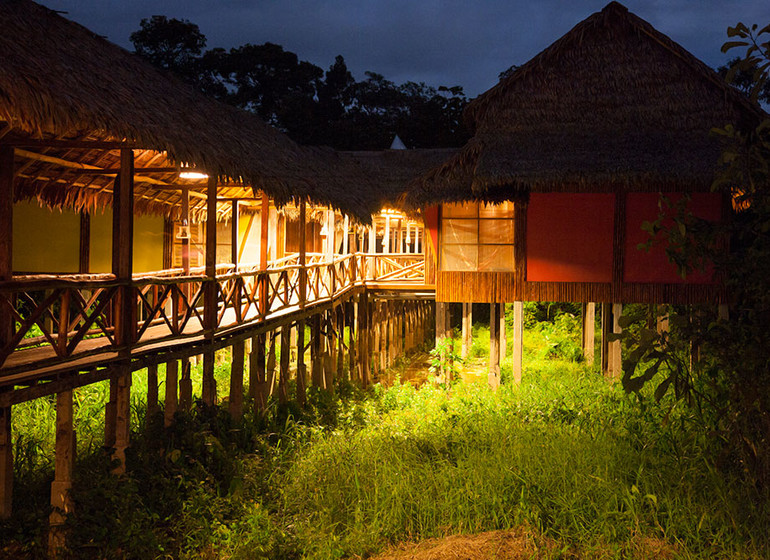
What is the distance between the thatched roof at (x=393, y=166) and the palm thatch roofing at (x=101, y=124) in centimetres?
699

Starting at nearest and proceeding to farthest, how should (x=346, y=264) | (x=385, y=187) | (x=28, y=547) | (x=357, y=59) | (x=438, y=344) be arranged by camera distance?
(x=28, y=547) → (x=438, y=344) → (x=346, y=264) → (x=385, y=187) → (x=357, y=59)

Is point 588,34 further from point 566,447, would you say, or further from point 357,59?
point 357,59

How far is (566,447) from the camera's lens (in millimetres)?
7629

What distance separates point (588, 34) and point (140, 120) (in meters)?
9.07

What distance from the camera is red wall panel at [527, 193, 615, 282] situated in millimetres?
11703

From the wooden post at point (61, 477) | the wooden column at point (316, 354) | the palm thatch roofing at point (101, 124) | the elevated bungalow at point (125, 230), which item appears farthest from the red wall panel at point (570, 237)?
the wooden post at point (61, 477)

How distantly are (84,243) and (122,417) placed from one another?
23.8 feet

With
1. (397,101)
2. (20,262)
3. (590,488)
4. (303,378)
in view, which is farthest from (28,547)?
(397,101)

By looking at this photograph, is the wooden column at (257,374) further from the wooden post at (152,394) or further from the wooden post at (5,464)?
the wooden post at (5,464)

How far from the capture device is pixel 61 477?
5254mm

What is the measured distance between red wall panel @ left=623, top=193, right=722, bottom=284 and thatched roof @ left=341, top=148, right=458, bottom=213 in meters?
6.89

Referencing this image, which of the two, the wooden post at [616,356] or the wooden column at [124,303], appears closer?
the wooden column at [124,303]

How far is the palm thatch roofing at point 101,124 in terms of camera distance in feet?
16.1

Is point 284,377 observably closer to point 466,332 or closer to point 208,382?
point 208,382
